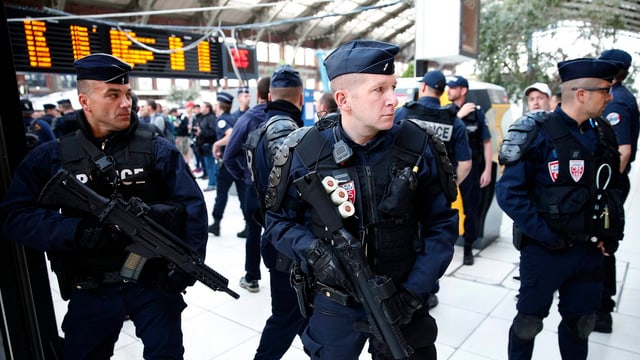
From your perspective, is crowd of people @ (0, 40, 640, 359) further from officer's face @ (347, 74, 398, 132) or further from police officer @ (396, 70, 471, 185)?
police officer @ (396, 70, 471, 185)

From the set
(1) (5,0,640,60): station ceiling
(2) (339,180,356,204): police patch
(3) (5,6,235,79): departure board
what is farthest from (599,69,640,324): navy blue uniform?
(3) (5,6,235,79): departure board

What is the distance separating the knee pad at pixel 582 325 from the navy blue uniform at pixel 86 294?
1.92 meters

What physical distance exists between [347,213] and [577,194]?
1.35 meters

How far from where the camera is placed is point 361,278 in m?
1.44

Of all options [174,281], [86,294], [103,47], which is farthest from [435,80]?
[103,47]

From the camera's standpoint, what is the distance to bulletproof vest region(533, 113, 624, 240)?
213 centimetres

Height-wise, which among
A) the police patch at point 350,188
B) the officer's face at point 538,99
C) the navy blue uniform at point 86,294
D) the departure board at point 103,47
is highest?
the departure board at point 103,47

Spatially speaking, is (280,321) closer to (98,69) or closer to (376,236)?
(376,236)

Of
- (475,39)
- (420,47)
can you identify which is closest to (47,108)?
(420,47)

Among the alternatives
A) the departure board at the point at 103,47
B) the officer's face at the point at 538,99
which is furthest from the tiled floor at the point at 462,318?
the departure board at the point at 103,47

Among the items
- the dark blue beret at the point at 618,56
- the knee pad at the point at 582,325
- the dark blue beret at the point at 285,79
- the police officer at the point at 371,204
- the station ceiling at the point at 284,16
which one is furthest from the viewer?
the station ceiling at the point at 284,16

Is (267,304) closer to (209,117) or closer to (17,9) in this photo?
(17,9)

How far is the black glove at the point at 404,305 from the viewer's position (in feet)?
4.75

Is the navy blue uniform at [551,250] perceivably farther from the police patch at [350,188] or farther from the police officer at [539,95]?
the police officer at [539,95]
